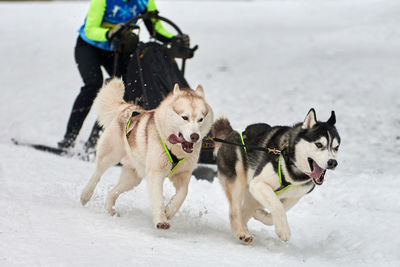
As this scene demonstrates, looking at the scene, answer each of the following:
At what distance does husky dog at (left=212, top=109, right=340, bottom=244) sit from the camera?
301 centimetres

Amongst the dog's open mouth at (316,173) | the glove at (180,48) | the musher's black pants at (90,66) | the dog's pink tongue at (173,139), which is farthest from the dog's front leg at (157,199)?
the musher's black pants at (90,66)

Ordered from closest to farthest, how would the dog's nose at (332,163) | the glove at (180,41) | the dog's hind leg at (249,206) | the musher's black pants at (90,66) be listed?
the dog's nose at (332,163) → the dog's hind leg at (249,206) → the glove at (180,41) → the musher's black pants at (90,66)

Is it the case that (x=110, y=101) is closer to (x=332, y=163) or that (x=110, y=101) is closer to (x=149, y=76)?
(x=149, y=76)

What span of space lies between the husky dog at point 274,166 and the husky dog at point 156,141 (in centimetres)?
36

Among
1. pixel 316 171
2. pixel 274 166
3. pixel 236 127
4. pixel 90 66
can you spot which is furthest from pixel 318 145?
pixel 236 127

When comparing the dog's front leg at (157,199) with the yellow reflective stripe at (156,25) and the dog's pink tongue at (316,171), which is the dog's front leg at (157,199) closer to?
the dog's pink tongue at (316,171)

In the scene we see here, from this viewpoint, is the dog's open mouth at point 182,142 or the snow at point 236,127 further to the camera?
the dog's open mouth at point 182,142

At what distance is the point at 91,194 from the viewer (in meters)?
3.69

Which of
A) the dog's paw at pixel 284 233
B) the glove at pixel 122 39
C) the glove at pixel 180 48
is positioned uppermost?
the glove at pixel 122 39

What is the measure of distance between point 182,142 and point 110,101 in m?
0.91

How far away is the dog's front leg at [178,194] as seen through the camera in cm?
324

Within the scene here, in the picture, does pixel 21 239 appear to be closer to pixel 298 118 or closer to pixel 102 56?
pixel 102 56

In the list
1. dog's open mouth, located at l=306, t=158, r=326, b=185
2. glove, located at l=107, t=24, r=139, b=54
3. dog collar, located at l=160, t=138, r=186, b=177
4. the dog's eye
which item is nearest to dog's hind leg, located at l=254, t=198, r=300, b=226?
dog's open mouth, located at l=306, t=158, r=326, b=185

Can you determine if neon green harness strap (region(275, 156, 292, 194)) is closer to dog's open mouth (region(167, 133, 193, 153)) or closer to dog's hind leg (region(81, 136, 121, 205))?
dog's open mouth (region(167, 133, 193, 153))
